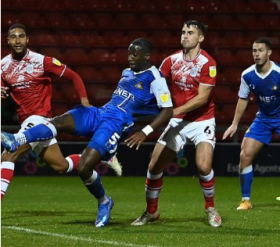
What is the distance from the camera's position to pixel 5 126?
14055 mm

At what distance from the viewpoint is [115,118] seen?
7590mm

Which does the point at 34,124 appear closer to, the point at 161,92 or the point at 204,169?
the point at 161,92

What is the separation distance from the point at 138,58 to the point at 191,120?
36.1 inches

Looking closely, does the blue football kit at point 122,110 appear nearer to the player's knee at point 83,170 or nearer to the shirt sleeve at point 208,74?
the player's knee at point 83,170

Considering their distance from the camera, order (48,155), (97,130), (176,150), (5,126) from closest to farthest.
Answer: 1. (97,130)
2. (176,150)
3. (48,155)
4. (5,126)

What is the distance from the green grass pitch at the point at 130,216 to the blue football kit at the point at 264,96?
0.89m

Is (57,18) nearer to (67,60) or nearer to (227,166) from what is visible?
(67,60)

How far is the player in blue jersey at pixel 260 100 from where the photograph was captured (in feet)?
32.5

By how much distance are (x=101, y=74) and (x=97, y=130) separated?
8489mm

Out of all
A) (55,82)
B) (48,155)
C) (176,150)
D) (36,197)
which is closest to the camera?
(176,150)

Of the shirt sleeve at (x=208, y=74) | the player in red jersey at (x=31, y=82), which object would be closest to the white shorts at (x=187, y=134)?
the shirt sleeve at (x=208, y=74)

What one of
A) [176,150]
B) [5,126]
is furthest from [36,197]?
[176,150]

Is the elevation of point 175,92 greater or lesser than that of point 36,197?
greater

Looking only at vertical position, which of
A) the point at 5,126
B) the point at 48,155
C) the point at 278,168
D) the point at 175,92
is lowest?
the point at 278,168
